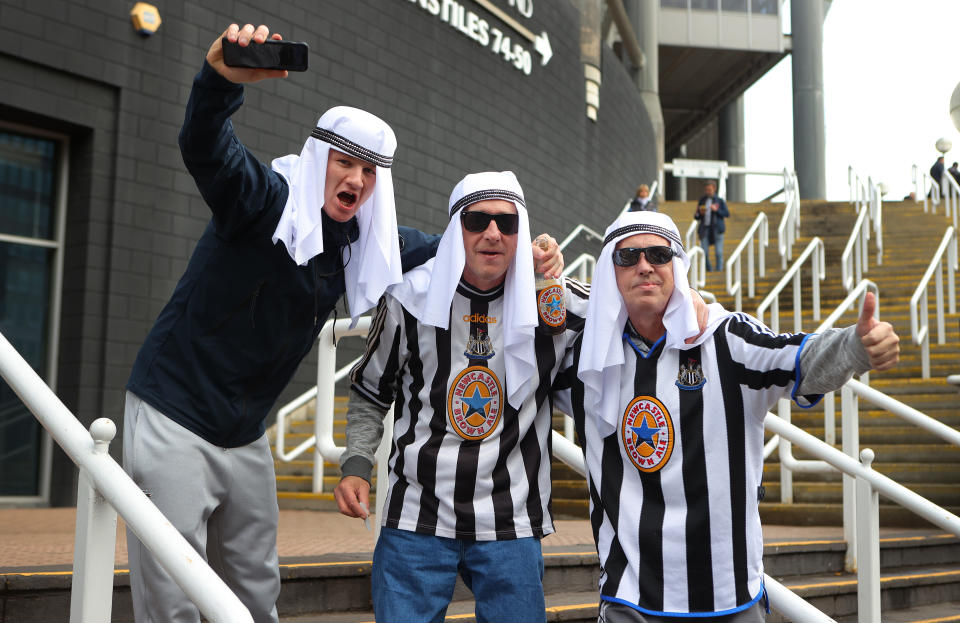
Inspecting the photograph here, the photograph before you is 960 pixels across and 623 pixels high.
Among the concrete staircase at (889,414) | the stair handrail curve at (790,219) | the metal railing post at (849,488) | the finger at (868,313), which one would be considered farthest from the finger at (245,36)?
the stair handrail curve at (790,219)

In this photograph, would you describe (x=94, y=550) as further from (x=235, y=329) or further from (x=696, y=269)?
(x=696, y=269)

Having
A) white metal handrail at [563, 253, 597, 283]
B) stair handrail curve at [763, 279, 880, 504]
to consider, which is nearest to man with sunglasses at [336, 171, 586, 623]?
stair handrail curve at [763, 279, 880, 504]

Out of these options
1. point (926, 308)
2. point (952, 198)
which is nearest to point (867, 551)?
point (926, 308)

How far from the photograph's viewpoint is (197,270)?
2.50 metres

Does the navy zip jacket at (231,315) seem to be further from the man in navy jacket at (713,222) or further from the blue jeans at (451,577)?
the man in navy jacket at (713,222)

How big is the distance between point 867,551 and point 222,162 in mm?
3362

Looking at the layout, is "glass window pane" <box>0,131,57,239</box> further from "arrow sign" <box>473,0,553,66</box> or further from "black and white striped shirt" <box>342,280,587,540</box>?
"arrow sign" <box>473,0,553,66</box>

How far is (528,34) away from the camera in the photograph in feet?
42.6

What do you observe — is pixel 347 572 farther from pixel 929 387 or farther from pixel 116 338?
pixel 929 387

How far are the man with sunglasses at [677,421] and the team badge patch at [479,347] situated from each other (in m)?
0.26

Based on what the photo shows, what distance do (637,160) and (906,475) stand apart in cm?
1249

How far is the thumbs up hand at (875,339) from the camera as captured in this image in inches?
83.5

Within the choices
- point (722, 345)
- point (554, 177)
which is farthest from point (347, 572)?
point (554, 177)

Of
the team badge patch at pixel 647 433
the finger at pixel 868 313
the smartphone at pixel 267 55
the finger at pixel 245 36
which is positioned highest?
the finger at pixel 245 36
